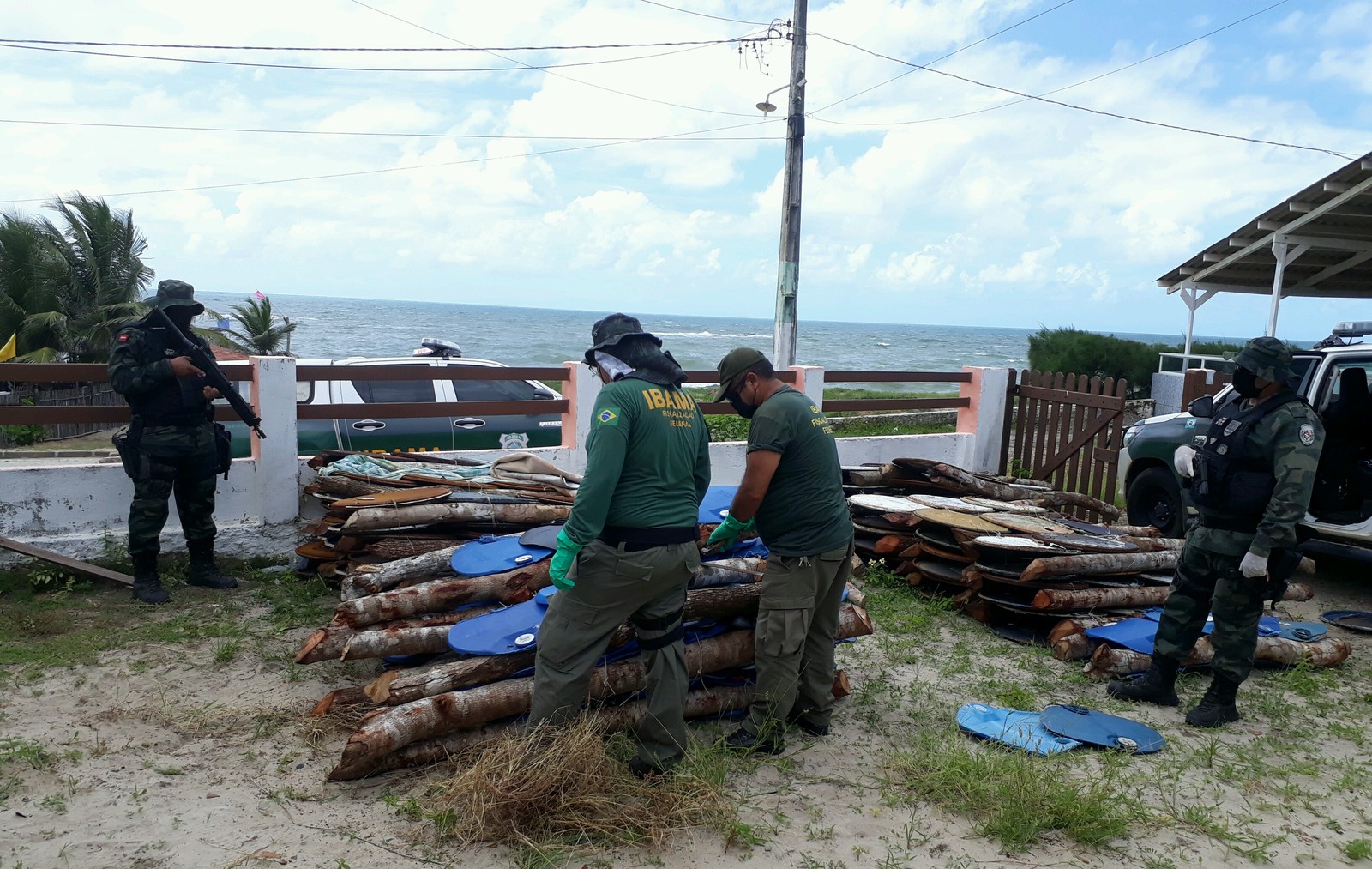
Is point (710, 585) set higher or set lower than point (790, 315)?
lower

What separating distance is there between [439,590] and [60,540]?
11.8 feet

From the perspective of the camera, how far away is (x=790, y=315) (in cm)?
1325

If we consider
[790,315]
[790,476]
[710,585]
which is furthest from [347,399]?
[790,315]

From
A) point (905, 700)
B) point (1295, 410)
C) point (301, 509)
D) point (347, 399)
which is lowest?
point (905, 700)

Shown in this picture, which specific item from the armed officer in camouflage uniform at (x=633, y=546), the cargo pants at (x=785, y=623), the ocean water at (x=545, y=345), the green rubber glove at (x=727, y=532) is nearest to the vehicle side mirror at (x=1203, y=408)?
the cargo pants at (x=785, y=623)

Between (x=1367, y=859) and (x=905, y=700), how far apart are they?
2.15 metres

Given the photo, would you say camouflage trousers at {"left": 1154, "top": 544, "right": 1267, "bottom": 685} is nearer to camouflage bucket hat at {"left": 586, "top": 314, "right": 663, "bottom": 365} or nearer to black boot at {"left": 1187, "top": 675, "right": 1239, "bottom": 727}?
black boot at {"left": 1187, "top": 675, "right": 1239, "bottom": 727}

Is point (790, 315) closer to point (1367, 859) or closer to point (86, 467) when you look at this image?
point (86, 467)

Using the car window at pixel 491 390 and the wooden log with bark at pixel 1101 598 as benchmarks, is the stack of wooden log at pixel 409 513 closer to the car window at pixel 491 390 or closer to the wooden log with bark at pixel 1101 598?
the car window at pixel 491 390

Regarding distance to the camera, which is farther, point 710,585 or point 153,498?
point 153,498

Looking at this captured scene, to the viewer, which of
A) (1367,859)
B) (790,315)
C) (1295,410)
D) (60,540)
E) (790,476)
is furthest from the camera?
(790,315)

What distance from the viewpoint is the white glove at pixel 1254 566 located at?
465 cm

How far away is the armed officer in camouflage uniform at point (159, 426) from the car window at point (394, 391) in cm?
252

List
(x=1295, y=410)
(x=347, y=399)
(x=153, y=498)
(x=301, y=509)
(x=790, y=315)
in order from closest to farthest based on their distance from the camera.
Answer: (x=1295, y=410) → (x=153, y=498) → (x=301, y=509) → (x=347, y=399) → (x=790, y=315)
